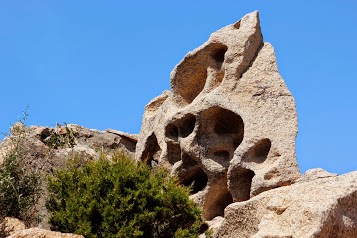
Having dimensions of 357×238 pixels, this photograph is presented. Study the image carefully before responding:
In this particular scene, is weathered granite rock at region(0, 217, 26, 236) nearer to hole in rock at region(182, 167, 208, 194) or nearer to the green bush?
the green bush

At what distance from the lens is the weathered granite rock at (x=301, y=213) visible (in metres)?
13.4

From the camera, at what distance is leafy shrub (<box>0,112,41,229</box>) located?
19906 millimetres

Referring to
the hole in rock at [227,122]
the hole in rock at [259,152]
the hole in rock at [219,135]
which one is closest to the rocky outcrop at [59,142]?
the hole in rock at [219,135]

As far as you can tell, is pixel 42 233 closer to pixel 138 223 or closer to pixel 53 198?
pixel 138 223

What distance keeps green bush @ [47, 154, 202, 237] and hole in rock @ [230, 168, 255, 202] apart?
1.36 metres

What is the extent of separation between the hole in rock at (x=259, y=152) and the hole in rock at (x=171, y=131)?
282cm

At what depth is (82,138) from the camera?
95.1 feet

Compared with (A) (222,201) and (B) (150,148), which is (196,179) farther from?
(B) (150,148)

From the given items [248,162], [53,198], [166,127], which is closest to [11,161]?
[53,198]

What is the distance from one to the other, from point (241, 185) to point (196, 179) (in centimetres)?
201

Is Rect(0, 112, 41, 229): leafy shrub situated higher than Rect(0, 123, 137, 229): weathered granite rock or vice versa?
Rect(0, 123, 137, 229): weathered granite rock

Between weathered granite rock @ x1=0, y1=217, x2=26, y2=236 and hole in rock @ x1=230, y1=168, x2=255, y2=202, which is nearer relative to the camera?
weathered granite rock @ x1=0, y1=217, x2=26, y2=236

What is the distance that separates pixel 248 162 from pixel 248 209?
4.68 metres

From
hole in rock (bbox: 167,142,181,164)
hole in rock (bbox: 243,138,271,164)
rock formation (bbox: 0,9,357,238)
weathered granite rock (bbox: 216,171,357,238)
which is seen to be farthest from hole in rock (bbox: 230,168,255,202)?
weathered granite rock (bbox: 216,171,357,238)
